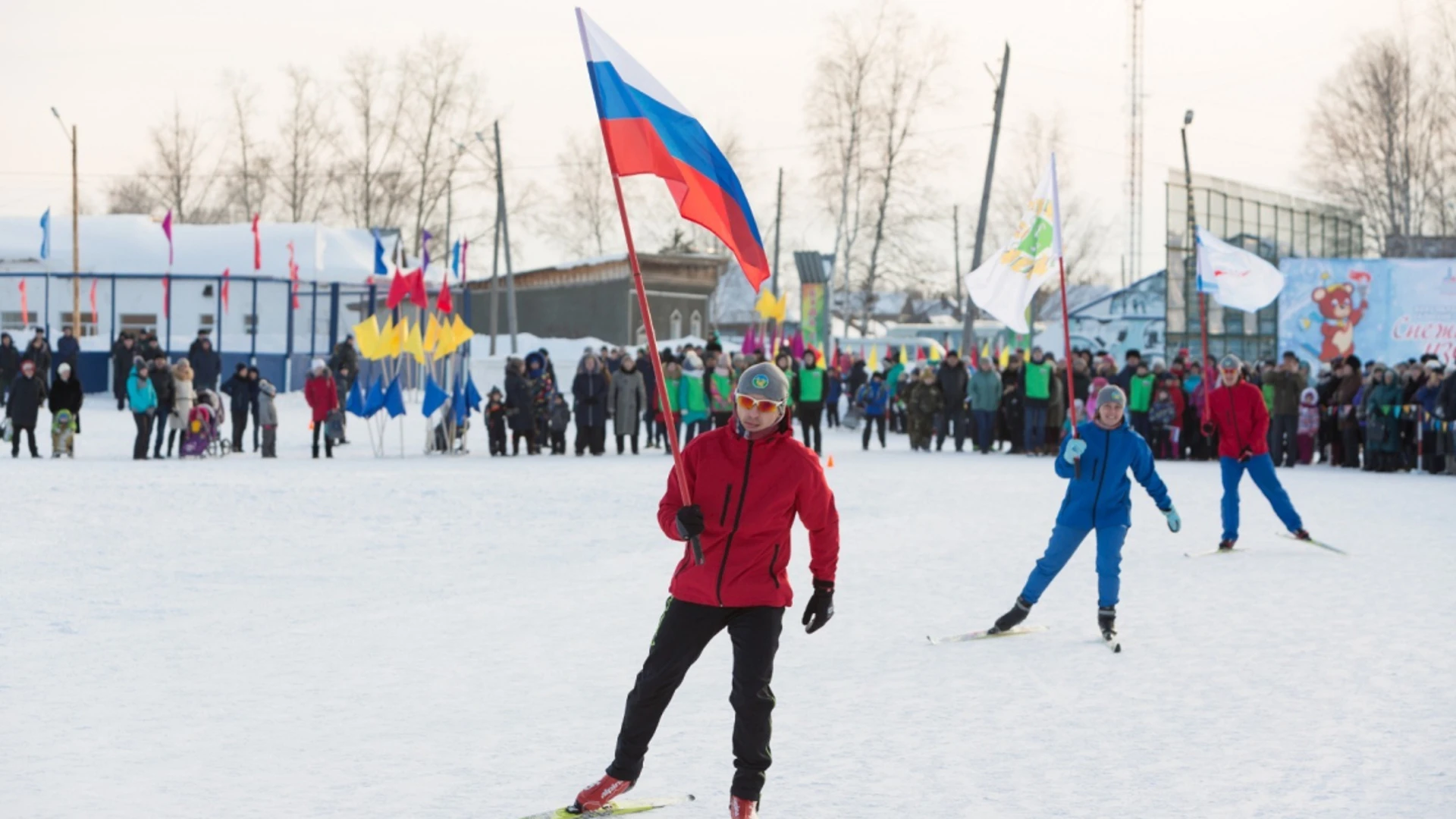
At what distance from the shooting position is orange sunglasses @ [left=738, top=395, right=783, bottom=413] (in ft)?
15.3

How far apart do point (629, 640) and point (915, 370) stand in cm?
1829

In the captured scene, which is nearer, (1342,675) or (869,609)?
(1342,675)

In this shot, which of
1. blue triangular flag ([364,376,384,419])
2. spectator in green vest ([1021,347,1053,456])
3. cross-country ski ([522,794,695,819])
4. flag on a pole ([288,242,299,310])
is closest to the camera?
cross-country ski ([522,794,695,819])

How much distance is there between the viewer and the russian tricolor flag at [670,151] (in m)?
5.55

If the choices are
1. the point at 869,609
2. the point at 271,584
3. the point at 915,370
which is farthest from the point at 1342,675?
the point at 915,370

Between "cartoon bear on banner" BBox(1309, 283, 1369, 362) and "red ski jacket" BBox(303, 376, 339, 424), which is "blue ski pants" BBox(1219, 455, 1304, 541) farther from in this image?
"cartoon bear on banner" BBox(1309, 283, 1369, 362)

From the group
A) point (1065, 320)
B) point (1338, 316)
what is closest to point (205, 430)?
point (1065, 320)

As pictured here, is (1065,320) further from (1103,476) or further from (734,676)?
(734,676)

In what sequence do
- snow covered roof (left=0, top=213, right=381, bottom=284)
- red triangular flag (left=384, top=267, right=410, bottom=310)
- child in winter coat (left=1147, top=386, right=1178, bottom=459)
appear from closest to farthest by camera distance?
child in winter coat (left=1147, top=386, right=1178, bottom=459)
red triangular flag (left=384, top=267, right=410, bottom=310)
snow covered roof (left=0, top=213, right=381, bottom=284)

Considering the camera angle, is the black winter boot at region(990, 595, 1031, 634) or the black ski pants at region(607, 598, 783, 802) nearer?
the black ski pants at region(607, 598, 783, 802)

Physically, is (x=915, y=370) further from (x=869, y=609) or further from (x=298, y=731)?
(x=298, y=731)

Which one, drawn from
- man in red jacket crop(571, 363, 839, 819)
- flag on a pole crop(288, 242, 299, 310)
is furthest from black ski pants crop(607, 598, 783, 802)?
flag on a pole crop(288, 242, 299, 310)

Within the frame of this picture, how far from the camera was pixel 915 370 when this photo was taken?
1021 inches

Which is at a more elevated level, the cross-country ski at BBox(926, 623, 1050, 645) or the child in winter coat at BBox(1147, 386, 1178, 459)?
the child in winter coat at BBox(1147, 386, 1178, 459)
